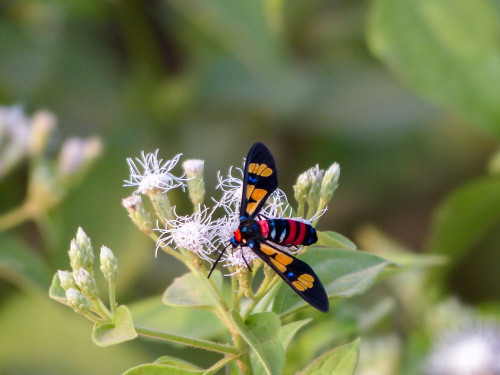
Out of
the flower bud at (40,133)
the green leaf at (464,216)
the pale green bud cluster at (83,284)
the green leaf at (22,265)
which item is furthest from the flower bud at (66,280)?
the green leaf at (464,216)

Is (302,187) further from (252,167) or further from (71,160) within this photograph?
(71,160)

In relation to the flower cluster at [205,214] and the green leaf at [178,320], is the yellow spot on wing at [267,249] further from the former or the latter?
the green leaf at [178,320]

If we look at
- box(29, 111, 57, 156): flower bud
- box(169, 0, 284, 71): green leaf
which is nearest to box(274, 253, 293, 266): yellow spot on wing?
box(29, 111, 57, 156): flower bud

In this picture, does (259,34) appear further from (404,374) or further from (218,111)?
(404,374)

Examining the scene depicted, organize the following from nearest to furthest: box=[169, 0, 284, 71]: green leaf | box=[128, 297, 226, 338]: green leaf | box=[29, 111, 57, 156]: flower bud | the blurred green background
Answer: box=[128, 297, 226, 338]: green leaf
box=[29, 111, 57, 156]: flower bud
box=[169, 0, 284, 71]: green leaf
the blurred green background

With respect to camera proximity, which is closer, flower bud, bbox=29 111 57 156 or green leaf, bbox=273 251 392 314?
green leaf, bbox=273 251 392 314

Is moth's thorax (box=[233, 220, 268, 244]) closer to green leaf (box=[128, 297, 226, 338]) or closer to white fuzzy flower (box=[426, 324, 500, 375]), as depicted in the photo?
green leaf (box=[128, 297, 226, 338])

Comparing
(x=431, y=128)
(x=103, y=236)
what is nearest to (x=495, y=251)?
(x=431, y=128)
